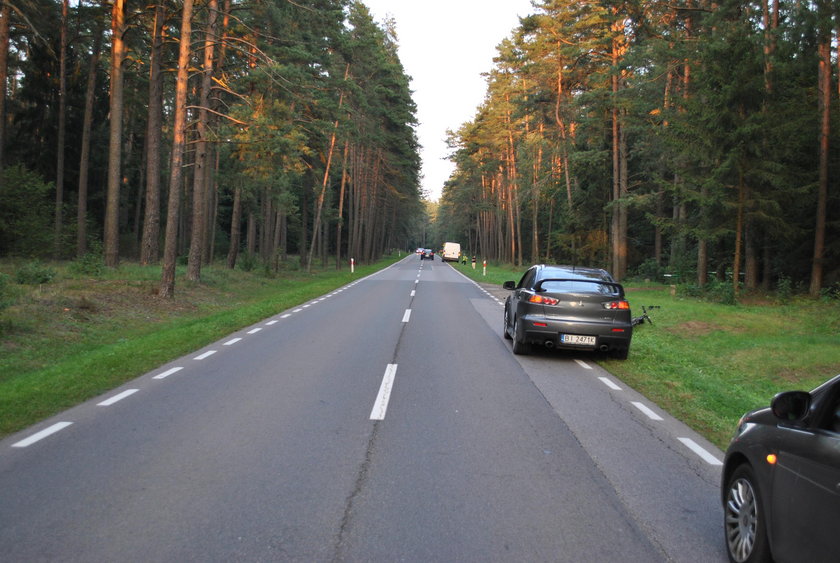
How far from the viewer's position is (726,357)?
11.5 metres

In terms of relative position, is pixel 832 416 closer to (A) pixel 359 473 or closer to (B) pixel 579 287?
(A) pixel 359 473

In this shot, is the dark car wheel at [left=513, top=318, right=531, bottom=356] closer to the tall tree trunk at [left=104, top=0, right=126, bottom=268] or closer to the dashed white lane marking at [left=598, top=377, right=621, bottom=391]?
the dashed white lane marking at [left=598, top=377, right=621, bottom=391]

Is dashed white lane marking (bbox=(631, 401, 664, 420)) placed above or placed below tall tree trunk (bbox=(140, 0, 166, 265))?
below

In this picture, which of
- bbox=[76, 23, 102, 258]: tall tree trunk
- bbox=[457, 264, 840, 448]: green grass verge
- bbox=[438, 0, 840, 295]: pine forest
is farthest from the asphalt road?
bbox=[76, 23, 102, 258]: tall tree trunk

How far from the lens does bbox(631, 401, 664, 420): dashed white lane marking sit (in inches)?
264

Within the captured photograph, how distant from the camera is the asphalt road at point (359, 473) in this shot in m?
3.51

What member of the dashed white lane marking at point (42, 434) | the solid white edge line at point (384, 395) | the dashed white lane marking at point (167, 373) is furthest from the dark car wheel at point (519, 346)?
the dashed white lane marking at point (42, 434)

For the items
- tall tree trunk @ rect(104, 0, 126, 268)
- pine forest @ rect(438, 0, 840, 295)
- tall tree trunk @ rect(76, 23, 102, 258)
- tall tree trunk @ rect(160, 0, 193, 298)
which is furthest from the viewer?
tall tree trunk @ rect(76, 23, 102, 258)

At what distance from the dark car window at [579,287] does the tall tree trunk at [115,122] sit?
17.9 metres

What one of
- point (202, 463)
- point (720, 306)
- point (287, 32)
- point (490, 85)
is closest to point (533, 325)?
point (202, 463)

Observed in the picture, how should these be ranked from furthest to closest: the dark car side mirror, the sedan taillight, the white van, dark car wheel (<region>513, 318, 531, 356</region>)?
the white van → dark car wheel (<region>513, 318, 531, 356</region>) → the sedan taillight → the dark car side mirror

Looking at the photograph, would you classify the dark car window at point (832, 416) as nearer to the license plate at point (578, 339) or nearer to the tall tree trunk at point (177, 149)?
the license plate at point (578, 339)

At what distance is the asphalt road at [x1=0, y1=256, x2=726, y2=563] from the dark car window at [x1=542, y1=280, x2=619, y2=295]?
177 centimetres

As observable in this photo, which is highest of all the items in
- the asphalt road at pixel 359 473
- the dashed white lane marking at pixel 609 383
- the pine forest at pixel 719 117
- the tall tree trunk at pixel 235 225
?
the pine forest at pixel 719 117
